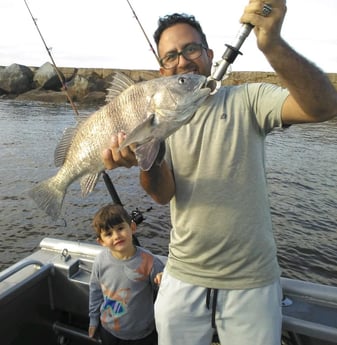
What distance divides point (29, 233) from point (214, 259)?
7182 mm

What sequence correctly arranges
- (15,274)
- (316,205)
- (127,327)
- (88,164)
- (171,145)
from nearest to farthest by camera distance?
1. (171,145)
2. (88,164)
3. (127,327)
4. (15,274)
5. (316,205)

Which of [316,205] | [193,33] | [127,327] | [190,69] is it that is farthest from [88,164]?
[316,205]

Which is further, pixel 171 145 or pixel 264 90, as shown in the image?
pixel 171 145

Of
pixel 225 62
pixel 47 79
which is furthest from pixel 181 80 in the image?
pixel 47 79

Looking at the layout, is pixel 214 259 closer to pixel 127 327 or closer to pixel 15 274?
pixel 127 327

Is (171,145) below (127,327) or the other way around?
the other way around

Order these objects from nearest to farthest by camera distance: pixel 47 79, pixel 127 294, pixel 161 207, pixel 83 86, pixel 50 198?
pixel 50 198 < pixel 127 294 < pixel 161 207 < pixel 83 86 < pixel 47 79

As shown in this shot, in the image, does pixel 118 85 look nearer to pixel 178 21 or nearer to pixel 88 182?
pixel 178 21

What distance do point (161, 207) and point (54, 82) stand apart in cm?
3153

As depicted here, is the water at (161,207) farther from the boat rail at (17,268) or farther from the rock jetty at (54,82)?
the rock jetty at (54,82)

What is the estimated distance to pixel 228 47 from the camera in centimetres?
230

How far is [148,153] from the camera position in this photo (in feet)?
7.55

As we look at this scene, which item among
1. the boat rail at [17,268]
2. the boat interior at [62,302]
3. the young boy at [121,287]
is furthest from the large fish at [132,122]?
the boat interior at [62,302]

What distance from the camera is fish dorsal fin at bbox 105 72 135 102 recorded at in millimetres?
2676
